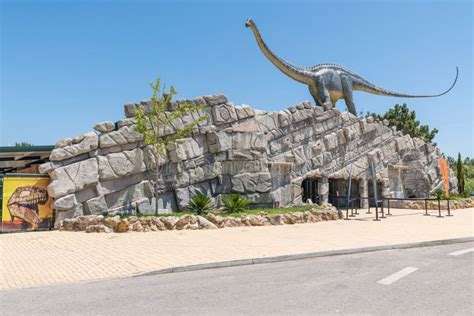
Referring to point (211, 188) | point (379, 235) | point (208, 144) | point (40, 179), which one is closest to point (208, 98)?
point (208, 144)

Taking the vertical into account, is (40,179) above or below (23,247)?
above

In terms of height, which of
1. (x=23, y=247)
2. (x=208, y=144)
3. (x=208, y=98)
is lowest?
(x=23, y=247)

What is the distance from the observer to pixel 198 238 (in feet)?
32.8

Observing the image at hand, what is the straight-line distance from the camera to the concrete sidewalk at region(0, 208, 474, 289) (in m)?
6.31

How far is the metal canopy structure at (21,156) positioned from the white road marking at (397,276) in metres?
12.6

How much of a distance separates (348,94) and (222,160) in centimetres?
1090

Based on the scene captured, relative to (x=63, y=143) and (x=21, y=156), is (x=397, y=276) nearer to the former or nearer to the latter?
(x=63, y=143)

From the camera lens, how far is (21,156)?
14.7 metres

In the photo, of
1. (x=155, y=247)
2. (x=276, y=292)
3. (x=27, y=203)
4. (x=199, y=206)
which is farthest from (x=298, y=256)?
(x=27, y=203)

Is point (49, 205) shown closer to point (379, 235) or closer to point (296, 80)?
point (379, 235)

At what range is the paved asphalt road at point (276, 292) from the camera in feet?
13.8

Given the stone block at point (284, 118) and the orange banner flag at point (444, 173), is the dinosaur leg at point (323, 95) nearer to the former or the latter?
the stone block at point (284, 118)

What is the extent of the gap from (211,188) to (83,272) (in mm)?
9973

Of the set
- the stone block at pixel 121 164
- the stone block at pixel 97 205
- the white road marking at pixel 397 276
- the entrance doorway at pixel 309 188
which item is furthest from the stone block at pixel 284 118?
the white road marking at pixel 397 276
